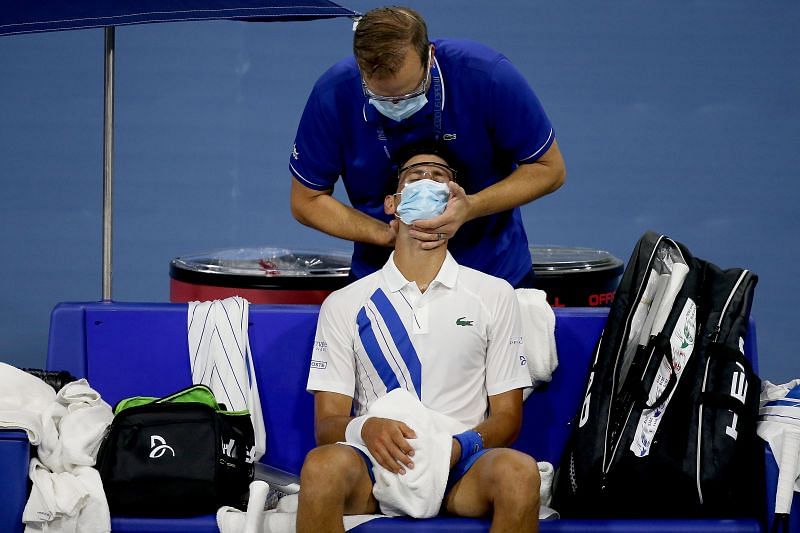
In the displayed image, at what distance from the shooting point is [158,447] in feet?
9.25

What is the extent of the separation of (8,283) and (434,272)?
13.2ft

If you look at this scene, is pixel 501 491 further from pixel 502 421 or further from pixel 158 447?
pixel 158 447

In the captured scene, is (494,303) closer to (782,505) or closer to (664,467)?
(664,467)

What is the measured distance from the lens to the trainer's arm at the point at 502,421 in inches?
114

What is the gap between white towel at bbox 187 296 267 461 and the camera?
10.7ft

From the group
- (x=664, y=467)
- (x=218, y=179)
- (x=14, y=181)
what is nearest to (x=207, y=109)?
(x=218, y=179)

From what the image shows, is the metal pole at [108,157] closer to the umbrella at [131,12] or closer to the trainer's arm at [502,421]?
the umbrella at [131,12]

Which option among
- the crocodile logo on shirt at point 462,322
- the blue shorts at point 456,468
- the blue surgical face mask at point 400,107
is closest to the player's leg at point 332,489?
the blue shorts at point 456,468

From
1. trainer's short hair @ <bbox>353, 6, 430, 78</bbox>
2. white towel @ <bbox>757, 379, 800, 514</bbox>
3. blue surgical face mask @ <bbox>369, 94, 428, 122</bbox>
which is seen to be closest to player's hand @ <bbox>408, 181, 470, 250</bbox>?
blue surgical face mask @ <bbox>369, 94, 428, 122</bbox>

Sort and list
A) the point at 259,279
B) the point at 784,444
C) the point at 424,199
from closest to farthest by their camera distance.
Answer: the point at 784,444, the point at 424,199, the point at 259,279

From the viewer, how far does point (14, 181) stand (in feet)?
22.4

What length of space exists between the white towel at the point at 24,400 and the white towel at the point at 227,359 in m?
0.42

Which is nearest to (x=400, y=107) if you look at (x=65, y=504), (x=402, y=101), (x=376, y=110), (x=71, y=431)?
(x=402, y=101)

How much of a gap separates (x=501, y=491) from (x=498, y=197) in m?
0.83
